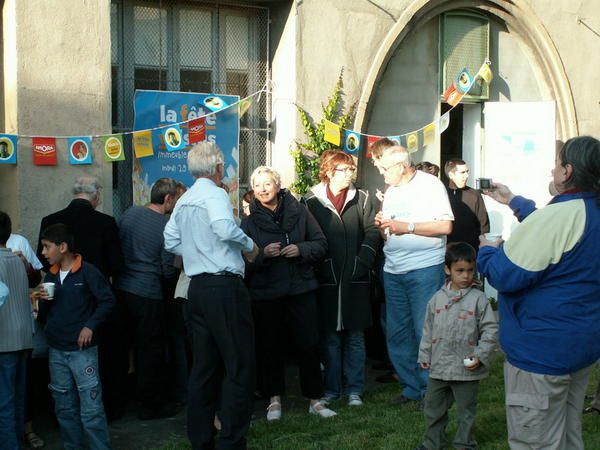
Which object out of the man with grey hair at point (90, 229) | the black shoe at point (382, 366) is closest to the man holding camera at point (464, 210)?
the black shoe at point (382, 366)

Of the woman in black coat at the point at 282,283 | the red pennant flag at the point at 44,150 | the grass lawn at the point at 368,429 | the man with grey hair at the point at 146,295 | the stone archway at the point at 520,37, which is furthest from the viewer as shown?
the stone archway at the point at 520,37

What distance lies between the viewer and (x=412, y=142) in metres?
10.4

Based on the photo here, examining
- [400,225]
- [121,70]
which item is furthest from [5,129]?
[400,225]

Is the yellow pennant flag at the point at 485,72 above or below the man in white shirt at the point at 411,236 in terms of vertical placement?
above

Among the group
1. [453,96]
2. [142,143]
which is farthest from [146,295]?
[453,96]

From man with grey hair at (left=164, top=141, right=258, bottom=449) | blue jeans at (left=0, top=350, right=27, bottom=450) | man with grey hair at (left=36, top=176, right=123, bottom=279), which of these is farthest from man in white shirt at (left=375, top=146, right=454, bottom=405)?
blue jeans at (left=0, top=350, right=27, bottom=450)

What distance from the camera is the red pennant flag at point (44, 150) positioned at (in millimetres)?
8016

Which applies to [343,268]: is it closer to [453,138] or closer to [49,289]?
[49,289]

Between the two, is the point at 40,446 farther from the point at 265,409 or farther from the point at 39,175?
the point at 39,175

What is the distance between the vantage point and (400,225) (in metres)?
6.75

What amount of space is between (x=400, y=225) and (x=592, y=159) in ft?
9.78

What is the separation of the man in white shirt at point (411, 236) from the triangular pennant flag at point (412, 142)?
3.45m

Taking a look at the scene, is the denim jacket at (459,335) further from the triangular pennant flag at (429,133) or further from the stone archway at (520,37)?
the triangular pennant flag at (429,133)

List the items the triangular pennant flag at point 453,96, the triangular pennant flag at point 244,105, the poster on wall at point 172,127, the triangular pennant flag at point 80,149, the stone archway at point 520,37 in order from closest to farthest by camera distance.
→ the triangular pennant flag at point 80,149
the poster on wall at point 172,127
the triangular pennant flag at point 244,105
the stone archway at point 520,37
the triangular pennant flag at point 453,96
